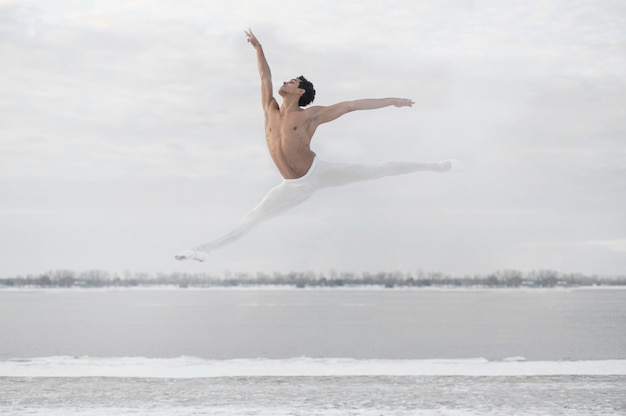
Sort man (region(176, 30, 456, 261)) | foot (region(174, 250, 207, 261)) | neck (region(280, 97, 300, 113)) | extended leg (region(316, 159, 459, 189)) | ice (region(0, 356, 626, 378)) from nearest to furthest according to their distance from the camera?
foot (region(174, 250, 207, 261)) → man (region(176, 30, 456, 261)) → neck (region(280, 97, 300, 113)) → extended leg (region(316, 159, 459, 189)) → ice (region(0, 356, 626, 378))

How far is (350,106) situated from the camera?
499 cm

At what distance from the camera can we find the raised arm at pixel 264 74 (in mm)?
5254

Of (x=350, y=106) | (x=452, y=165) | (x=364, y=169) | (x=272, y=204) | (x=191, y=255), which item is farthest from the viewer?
(x=452, y=165)

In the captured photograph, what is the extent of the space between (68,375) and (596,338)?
33888 mm

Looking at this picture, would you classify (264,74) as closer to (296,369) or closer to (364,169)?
(364,169)

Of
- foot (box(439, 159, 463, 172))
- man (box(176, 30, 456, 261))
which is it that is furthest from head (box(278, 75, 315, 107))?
foot (box(439, 159, 463, 172))

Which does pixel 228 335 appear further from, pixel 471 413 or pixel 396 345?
pixel 471 413

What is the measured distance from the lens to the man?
16.6 feet

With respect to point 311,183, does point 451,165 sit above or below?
above

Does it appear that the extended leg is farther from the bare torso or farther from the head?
the head

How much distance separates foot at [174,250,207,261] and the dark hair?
3.91 ft

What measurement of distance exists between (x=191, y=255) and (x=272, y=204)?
77 centimetres

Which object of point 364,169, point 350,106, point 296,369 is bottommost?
point 296,369

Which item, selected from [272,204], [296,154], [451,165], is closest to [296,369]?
[451,165]
